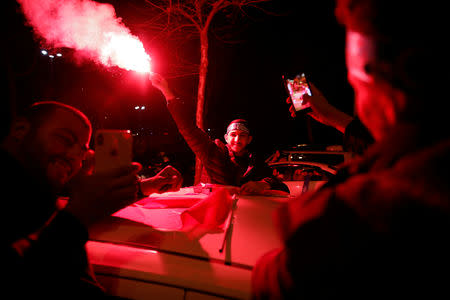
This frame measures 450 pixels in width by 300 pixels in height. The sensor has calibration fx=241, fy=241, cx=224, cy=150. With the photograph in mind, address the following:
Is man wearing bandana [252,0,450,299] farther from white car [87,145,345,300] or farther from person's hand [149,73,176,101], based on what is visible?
person's hand [149,73,176,101]

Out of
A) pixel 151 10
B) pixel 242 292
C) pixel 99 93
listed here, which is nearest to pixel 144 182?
pixel 242 292

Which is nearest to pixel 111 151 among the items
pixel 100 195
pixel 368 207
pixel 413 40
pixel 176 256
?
pixel 100 195

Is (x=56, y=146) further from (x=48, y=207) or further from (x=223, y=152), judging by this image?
(x=223, y=152)

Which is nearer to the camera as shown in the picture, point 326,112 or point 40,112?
point 40,112

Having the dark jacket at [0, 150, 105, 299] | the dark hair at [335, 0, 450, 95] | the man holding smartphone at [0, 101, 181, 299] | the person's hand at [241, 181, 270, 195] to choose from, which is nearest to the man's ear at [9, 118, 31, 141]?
the man holding smartphone at [0, 101, 181, 299]

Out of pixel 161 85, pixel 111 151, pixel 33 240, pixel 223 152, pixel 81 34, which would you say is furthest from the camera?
pixel 223 152

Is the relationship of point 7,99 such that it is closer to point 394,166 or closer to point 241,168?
point 394,166

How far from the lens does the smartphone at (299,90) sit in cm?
297

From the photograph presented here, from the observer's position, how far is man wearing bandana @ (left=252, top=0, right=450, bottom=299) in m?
0.64

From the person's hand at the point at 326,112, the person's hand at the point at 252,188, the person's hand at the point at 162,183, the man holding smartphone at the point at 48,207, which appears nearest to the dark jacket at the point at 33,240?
the man holding smartphone at the point at 48,207

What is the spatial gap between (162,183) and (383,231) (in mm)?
2612

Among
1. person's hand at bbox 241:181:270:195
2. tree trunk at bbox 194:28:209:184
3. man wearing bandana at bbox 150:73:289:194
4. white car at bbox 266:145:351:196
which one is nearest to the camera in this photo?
person's hand at bbox 241:181:270:195

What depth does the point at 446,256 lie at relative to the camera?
62cm

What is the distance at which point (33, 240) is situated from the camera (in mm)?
1261
